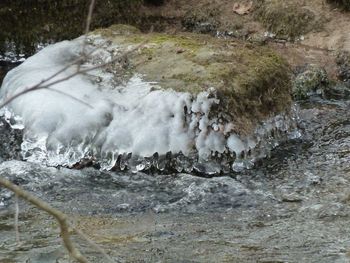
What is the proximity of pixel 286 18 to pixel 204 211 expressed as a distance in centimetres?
393

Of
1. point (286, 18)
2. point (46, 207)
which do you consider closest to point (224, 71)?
point (286, 18)

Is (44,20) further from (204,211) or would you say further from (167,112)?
(204,211)

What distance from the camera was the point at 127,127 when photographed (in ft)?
15.7

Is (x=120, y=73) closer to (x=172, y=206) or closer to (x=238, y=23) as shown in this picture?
(x=172, y=206)

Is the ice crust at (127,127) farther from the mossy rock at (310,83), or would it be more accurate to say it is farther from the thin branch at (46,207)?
the thin branch at (46,207)

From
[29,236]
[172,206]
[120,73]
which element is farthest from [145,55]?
[29,236]

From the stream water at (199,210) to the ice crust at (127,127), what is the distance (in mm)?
172

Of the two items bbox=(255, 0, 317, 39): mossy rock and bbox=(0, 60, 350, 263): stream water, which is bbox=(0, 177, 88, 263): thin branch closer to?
bbox=(0, 60, 350, 263): stream water

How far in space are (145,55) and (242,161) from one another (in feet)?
4.32

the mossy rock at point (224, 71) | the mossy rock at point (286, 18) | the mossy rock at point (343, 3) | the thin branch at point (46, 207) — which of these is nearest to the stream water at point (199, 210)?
the mossy rock at point (224, 71)

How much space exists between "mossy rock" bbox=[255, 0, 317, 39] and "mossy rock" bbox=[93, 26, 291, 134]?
172 cm

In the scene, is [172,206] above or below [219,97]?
below

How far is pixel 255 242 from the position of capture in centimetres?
343

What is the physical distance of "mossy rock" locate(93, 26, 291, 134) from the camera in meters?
4.86
